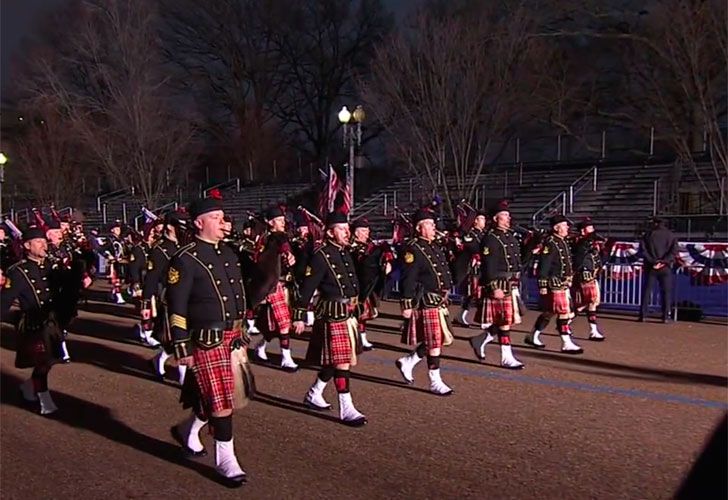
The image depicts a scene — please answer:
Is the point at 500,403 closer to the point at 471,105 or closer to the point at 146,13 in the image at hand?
the point at 471,105

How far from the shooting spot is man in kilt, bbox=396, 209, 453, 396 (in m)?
7.00

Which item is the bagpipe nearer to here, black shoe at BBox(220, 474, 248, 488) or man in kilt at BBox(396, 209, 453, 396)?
man in kilt at BBox(396, 209, 453, 396)

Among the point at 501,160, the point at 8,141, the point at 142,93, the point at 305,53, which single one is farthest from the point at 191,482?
the point at 305,53

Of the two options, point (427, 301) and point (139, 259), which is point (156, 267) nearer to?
point (139, 259)

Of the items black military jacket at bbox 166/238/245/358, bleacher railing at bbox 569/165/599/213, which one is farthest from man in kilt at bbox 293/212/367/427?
bleacher railing at bbox 569/165/599/213

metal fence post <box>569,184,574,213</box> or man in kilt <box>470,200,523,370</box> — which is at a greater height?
metal fence post <box>569,184,574,213</box>

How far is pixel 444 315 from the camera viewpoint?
707cm

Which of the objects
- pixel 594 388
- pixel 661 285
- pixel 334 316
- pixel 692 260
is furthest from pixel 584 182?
pixel 334 316

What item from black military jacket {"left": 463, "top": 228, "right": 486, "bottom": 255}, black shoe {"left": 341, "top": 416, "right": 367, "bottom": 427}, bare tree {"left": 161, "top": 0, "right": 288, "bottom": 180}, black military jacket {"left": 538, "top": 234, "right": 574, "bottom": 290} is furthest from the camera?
bare tree {"left": 161, "top": 0, "right": 288, "bottom": 180}

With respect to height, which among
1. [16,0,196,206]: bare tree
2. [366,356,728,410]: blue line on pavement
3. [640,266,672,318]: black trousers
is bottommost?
[366,356,728,410]: blue line on pavement

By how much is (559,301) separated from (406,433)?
4.02m

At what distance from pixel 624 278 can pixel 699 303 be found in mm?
1346

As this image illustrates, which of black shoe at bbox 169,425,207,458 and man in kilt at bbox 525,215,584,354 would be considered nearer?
black shoe at bbox 169,425,207,458

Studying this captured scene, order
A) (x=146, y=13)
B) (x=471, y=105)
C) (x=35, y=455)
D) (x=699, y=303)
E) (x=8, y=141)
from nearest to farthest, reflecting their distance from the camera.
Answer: (x=35, y=455), (x=699, y=303), (x=471, y=105), (x=146, y=13), (x=8, y=141)
